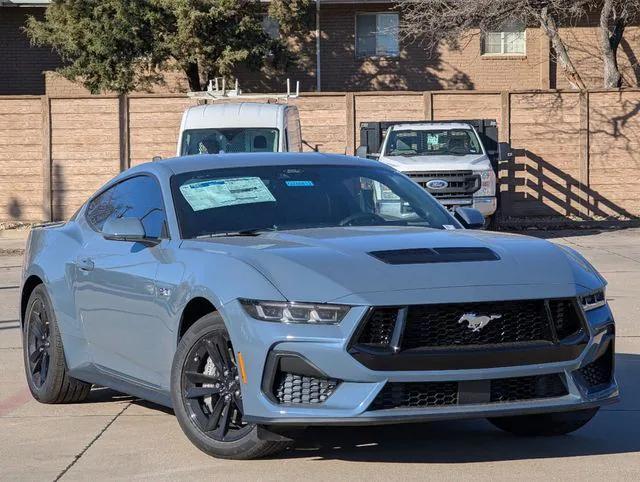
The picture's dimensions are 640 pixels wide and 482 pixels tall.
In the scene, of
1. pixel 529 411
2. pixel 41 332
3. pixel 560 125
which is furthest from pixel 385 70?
pixel 529 411

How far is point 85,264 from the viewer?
745 cm

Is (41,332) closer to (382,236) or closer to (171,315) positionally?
(171,315)

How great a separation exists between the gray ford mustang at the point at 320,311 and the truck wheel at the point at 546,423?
0.01 m

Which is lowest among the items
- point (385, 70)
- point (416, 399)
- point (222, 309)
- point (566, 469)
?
point (566, 469)

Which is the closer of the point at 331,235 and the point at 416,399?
the point at 416,399

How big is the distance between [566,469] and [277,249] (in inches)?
67.6

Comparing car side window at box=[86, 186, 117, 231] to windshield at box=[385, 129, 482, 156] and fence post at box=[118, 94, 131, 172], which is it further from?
fence post at box=[118, 94, 131, 172]

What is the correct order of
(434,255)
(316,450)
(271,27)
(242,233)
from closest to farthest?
(434,255)
(316,450)
(242,233)
(271,27)

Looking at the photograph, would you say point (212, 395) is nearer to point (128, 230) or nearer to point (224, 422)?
point (224, 422)

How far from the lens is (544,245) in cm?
642

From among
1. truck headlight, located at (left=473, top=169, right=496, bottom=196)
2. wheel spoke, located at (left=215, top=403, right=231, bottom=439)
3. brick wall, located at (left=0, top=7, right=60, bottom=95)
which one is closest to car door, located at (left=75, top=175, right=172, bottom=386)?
wheel spoke, located at (left=215, top=403, right=231, bottom=439)

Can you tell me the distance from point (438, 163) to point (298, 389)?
52.1 feet

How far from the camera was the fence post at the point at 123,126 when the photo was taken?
25.8 m

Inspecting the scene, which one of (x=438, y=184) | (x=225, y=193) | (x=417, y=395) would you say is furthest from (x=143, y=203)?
(x=438, y=184)
